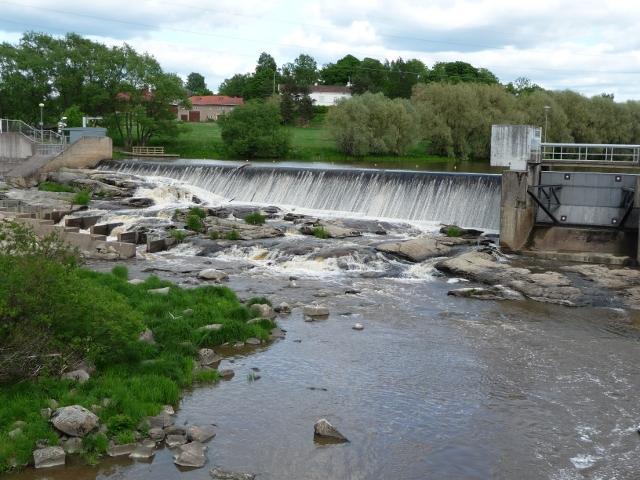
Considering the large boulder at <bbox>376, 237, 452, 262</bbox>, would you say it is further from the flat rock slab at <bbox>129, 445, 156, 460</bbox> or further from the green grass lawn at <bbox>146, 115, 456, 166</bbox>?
the green grass lawn at <bbox>146, 115, 456, 166</bbox>

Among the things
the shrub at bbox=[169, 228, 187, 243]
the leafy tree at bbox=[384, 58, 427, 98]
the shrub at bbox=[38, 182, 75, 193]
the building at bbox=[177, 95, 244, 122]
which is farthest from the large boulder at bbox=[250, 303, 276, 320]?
the building at bbox=[177, 95, 244, 122]

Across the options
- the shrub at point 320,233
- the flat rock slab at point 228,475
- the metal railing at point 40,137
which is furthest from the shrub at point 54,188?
the flat rock slab at point 228,475

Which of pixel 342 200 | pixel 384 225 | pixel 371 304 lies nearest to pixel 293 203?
pixel 342 200

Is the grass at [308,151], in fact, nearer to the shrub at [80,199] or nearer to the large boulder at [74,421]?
the shrub at [80,199]

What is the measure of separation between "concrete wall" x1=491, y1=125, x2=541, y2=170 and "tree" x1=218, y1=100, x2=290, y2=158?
3703 centimetres

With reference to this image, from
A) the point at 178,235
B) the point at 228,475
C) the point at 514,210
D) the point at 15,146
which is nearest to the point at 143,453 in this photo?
the point at 228,475

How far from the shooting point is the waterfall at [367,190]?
32.5 m

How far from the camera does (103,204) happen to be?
3734cm

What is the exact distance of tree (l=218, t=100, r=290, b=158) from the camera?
63938mm

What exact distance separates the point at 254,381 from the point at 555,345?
7.40 metres

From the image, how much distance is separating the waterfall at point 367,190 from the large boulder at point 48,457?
23389mm

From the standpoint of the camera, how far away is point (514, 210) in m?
27.5

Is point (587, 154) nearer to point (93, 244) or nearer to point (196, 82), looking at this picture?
point (93, 244)

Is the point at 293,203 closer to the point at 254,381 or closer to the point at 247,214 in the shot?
the point at 247,214
